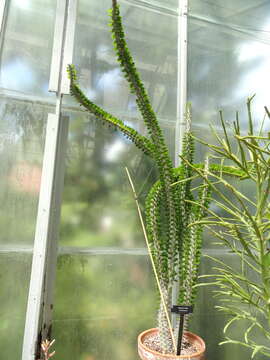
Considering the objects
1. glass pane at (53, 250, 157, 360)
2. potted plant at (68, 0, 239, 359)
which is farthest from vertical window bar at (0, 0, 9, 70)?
glass pane at (53, 250, 157, 360)

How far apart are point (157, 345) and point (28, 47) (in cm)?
144

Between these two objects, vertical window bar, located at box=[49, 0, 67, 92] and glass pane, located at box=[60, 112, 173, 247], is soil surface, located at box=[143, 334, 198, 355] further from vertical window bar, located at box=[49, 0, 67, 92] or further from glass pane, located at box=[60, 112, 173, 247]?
vertical window bar, located at box=[49, 0, 67, 92]

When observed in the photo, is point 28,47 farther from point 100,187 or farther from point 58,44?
point 100,187

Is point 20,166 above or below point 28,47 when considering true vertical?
below

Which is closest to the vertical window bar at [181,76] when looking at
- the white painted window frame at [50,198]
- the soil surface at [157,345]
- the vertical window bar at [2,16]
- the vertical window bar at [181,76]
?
the vertical window bar at [181,76]

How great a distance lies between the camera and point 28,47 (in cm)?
123

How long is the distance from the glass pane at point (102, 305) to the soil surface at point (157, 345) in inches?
6.6

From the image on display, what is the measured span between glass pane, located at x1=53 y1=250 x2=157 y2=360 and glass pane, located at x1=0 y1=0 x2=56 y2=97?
32.9 inches

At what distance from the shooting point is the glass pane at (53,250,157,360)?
1060 mm

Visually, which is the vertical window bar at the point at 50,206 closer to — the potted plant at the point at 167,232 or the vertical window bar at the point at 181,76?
the potted plant at the point at 167,232

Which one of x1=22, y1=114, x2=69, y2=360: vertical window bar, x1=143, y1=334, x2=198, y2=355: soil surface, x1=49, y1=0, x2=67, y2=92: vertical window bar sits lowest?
x1=143, y1=334, x2=198, y2=355: soil surface

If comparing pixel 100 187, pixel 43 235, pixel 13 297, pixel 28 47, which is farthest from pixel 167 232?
pixel 28 47

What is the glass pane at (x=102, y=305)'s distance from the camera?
1.06 meters

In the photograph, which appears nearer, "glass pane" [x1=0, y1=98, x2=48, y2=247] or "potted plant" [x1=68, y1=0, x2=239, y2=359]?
"potted plant" [x1=68, y1=0, x2=239, y2=359]
